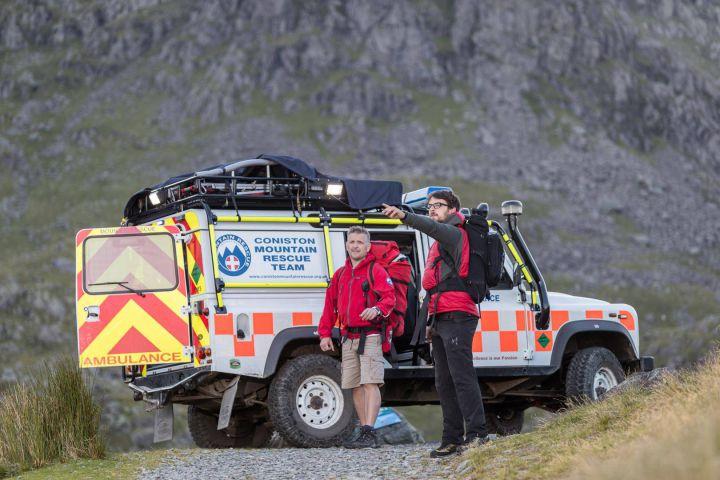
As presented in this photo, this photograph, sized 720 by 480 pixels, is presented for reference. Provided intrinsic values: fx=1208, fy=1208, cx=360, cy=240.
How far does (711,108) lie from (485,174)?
1484 inches

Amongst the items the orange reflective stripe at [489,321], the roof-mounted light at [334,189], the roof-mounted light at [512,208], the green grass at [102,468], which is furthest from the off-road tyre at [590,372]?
the green grass at [102,468]

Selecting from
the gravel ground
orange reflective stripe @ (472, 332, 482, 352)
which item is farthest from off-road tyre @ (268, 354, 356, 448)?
orange reflective stripe @ (472, 332, 482, 352)

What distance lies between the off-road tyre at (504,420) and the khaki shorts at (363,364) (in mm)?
3484

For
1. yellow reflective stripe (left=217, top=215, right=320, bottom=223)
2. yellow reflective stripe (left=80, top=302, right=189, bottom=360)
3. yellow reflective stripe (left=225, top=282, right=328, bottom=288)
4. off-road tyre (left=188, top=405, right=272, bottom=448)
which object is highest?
yellow reflective stripe (left=217, top=215, right=320, bottom=223)

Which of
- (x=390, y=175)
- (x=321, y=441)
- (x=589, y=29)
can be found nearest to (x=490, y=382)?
(x=321, y=441)

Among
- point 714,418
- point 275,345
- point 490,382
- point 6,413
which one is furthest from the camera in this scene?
point 490,382

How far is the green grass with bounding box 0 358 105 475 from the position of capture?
1020 cm

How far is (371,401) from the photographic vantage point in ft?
34.8

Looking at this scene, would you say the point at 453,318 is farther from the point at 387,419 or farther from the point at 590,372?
the point at 387,419

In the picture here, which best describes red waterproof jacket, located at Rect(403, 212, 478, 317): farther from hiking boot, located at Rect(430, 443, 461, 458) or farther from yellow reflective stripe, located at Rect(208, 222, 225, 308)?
yellow reflective stripe, located at Rect(208, 222, 225, 308)

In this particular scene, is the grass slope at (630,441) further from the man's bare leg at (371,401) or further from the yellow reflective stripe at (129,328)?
the yellow reflective stripe at (129,328)

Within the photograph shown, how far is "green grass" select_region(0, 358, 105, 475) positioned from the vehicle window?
2.95 feet

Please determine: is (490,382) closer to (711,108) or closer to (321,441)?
(321,441)

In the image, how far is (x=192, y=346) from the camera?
11094 millimetres
